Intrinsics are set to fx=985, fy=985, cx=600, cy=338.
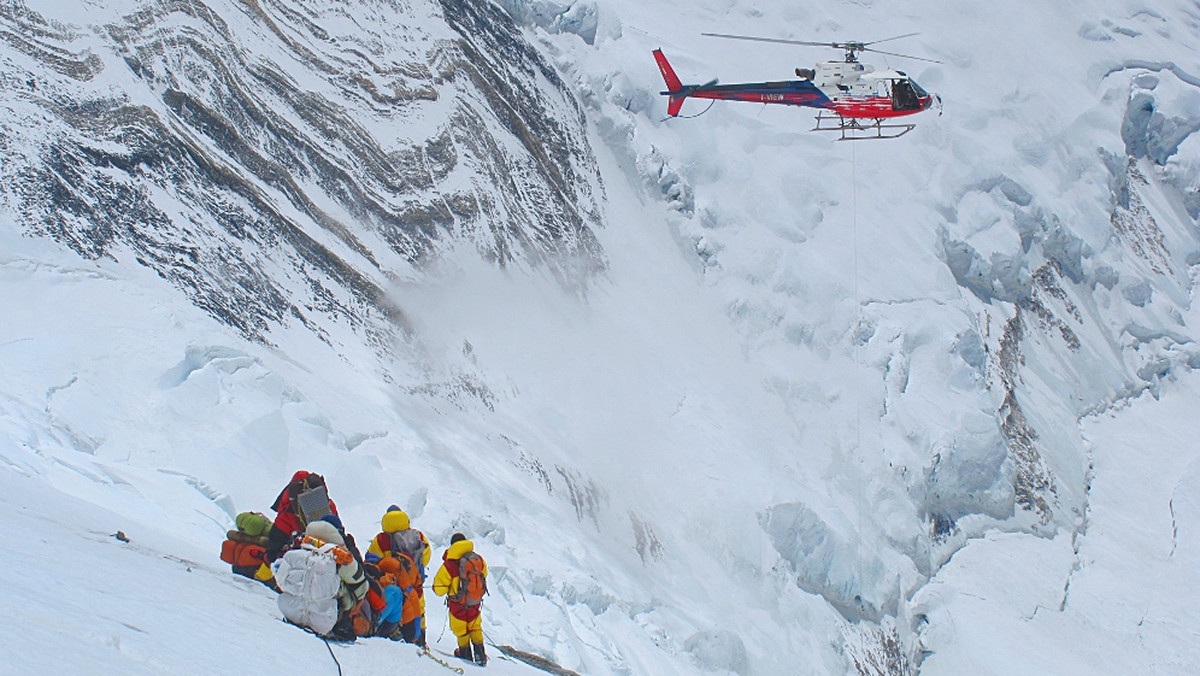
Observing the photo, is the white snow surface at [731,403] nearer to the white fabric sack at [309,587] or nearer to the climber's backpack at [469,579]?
the white fabric sack at [309,587]

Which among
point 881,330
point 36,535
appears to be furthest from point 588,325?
point 36,535

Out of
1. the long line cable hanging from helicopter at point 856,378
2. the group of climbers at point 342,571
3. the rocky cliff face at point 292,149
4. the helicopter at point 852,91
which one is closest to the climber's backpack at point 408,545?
the group of climbers at point 342,571

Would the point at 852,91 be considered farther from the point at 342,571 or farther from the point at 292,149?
the point at 342,571

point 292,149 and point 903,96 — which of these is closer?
point 292,149

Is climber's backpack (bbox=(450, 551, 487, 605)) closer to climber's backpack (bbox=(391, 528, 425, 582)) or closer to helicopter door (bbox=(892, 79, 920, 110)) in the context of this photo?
climber's backpack (bbox=(391, 528, 425, 582))

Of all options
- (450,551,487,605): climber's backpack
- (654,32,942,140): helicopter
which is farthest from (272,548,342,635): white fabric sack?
(654,32,942,140): helicopter

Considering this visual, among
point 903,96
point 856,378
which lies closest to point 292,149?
point 903,96
